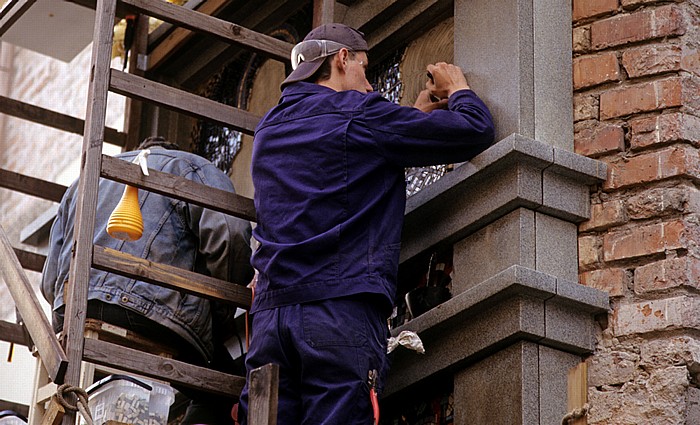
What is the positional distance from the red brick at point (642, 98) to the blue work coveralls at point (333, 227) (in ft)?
1.56

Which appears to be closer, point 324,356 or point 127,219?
point 324,356

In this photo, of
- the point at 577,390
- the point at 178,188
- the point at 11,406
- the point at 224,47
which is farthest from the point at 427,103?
the point at 11,406

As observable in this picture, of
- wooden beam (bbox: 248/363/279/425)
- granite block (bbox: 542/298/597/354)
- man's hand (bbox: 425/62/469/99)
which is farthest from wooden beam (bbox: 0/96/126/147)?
wooden beam (bbox: 248/363/279/425)

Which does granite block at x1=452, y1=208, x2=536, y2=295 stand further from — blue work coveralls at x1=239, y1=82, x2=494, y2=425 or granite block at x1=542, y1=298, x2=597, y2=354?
blue work coveralls at x1=239, y1=82, x2=494, y2=425

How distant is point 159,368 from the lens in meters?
5.29

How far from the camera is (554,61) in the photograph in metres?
5.78

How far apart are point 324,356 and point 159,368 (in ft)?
2.07

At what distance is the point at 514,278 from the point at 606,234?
507 mm

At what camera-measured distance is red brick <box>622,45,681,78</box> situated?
561 cm

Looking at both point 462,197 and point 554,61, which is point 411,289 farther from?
point 554,61

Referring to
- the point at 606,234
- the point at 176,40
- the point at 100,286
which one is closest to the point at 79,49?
the point at 176,40

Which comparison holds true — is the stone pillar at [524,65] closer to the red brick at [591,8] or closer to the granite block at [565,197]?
the red brick at [591,8]

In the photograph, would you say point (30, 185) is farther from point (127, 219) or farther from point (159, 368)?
point (159, 368)

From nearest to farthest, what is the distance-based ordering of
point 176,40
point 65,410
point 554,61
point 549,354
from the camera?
point 65,410, point 549,354, point 554,61, point 176,40
